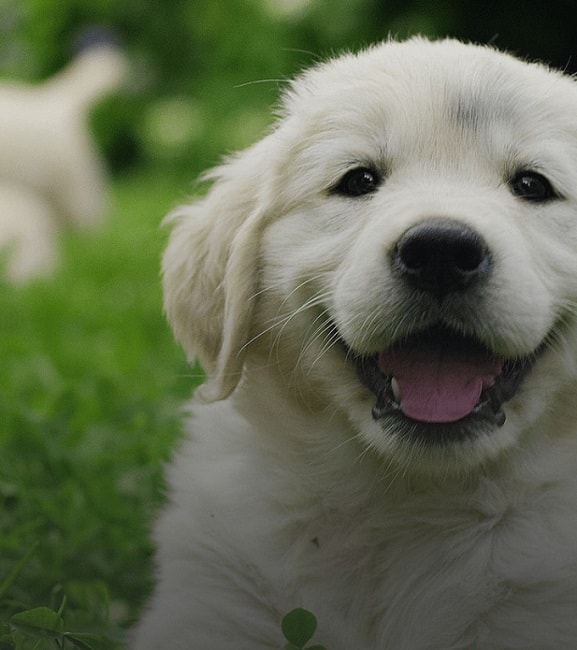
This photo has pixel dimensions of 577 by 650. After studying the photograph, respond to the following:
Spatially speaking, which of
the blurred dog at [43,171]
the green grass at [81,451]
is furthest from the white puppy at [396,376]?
the blurred dog at [43,171]

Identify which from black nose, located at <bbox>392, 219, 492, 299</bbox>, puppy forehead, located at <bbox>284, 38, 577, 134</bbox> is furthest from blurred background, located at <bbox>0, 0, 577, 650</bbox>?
black nose, located at <bbox>392, 219, 492, 299</bbox>

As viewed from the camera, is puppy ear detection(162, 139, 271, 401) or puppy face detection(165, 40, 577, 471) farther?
puppy ear detection(162, 139, 271, 401)

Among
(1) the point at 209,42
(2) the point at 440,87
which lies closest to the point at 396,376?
(2) the point at 440,87

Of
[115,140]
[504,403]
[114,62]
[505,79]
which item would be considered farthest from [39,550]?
[115,140]

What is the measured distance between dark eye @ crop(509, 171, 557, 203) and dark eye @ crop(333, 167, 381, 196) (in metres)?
0.37

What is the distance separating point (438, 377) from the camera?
118 inches

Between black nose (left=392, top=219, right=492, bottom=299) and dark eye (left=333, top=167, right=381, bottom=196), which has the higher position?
black nose (left=392, top=219, right=492, bottom=299)

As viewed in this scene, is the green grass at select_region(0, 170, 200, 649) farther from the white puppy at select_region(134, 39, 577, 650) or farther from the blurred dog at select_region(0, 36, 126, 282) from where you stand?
the blurred dog at select_region(0, 36, 126, 282)

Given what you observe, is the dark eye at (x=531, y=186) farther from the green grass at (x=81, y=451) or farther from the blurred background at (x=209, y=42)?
the blurred background at (x=209, y=42)

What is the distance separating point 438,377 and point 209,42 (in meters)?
11.8

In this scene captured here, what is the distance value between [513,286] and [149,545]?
1.74 m

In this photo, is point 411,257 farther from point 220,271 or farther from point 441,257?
point 220,271

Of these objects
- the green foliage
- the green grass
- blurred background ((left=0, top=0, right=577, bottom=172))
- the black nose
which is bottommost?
blurred background ((left=0, top=0, right=577, bottom=172))

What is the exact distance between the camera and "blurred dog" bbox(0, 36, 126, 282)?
29.6 feet
